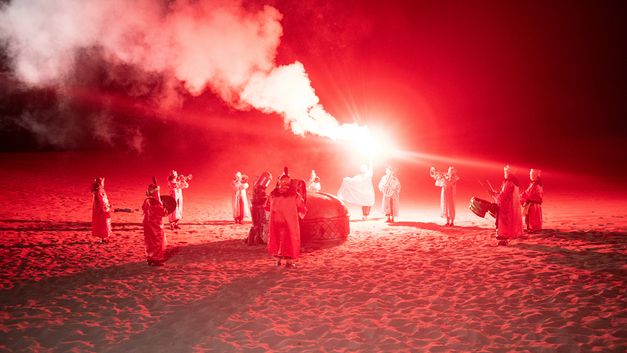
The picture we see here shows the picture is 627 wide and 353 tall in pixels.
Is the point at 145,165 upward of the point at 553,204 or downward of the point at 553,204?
upward

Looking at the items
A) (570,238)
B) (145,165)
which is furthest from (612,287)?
(145,165)

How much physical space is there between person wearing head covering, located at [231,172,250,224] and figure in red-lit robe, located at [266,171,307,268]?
252 inches

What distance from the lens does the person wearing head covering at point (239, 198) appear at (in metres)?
15.4

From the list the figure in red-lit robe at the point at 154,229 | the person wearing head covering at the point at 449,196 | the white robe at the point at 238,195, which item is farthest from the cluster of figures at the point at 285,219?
the person wearing head covering at the point at 449,196

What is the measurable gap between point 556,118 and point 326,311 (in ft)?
198

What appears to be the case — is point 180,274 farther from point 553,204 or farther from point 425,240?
point 553,204

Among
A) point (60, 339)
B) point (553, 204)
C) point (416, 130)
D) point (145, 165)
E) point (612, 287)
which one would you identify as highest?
point (416, 130)

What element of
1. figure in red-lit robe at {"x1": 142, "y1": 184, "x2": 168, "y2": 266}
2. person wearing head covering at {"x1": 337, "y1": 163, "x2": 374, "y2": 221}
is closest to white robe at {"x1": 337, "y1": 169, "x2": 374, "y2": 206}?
person wearing head covering at {"x1": 337, "y1": 163, "x2": 374, "y2": 221}

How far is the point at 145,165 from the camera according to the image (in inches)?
1554

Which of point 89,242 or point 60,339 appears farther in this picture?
point 89,242

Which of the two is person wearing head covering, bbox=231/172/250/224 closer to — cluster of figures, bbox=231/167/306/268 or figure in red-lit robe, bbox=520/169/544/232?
cluster of figures, bbox=231/167/306/268

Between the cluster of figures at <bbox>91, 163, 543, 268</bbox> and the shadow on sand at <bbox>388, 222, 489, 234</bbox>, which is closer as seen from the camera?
the cluster of figures at <bbox>91, 163, 543, 268</bbox>

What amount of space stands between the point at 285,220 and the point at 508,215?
18.4ft

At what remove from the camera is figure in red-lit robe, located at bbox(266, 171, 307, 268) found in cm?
890
